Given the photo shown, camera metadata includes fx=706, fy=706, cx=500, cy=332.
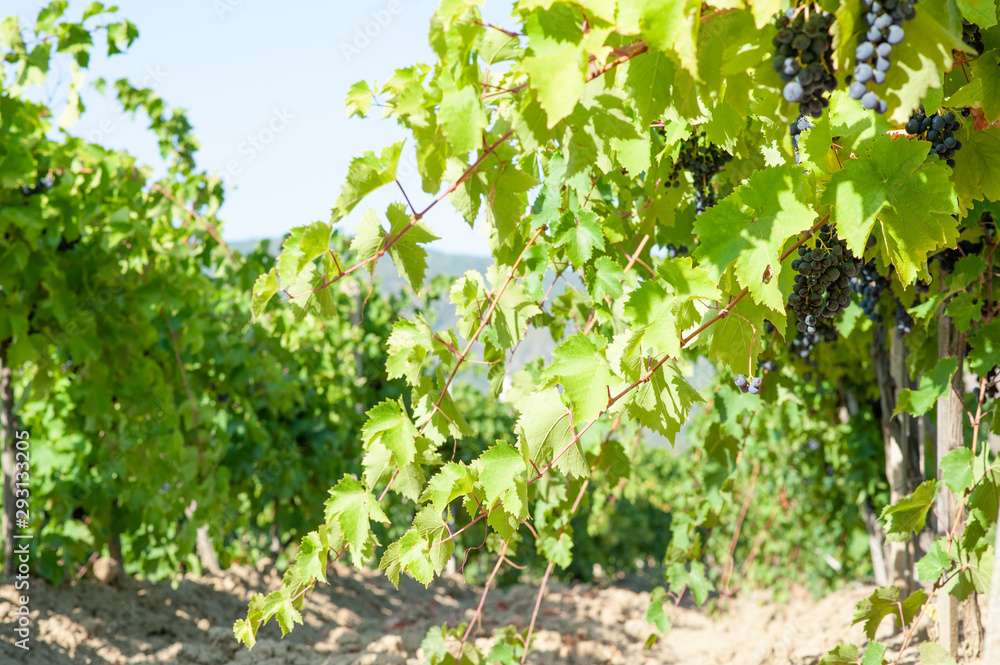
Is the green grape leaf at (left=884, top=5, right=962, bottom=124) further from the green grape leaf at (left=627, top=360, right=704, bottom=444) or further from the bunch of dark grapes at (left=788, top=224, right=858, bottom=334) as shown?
the green grape leaf at (left=627, top=360, right=704, bottom=444)

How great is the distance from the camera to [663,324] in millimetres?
1174

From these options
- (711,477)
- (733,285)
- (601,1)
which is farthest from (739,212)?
(711,477)

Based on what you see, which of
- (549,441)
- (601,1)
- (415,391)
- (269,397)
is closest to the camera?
(601,1)

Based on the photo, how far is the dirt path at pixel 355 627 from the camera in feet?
10.5

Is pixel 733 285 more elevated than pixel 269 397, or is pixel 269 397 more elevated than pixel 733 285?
pixel 269 397

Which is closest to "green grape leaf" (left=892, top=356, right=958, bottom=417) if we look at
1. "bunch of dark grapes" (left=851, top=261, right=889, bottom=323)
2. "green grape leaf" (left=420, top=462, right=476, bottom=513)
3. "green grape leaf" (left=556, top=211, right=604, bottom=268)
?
"bunch of dark grapes" (left=851, top=261, right=889, bottom=323)

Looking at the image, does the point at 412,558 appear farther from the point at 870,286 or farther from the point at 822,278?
the point at 870,286

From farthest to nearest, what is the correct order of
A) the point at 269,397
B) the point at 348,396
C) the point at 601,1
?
the point at 348,396 < the point at 269,397 < the point at 601,1

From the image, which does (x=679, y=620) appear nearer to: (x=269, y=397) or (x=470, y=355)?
(x=269, y=397)

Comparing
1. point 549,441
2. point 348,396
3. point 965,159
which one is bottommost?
point 549,441

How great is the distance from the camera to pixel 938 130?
1.30 meters

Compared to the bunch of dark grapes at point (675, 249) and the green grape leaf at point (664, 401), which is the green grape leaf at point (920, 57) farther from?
the bunch of dark grapes at point (675, 249)

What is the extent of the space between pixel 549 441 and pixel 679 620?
18.1ft

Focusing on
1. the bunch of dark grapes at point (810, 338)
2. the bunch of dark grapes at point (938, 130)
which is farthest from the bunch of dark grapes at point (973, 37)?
the bunch of dark grapes at point (810, 338)
